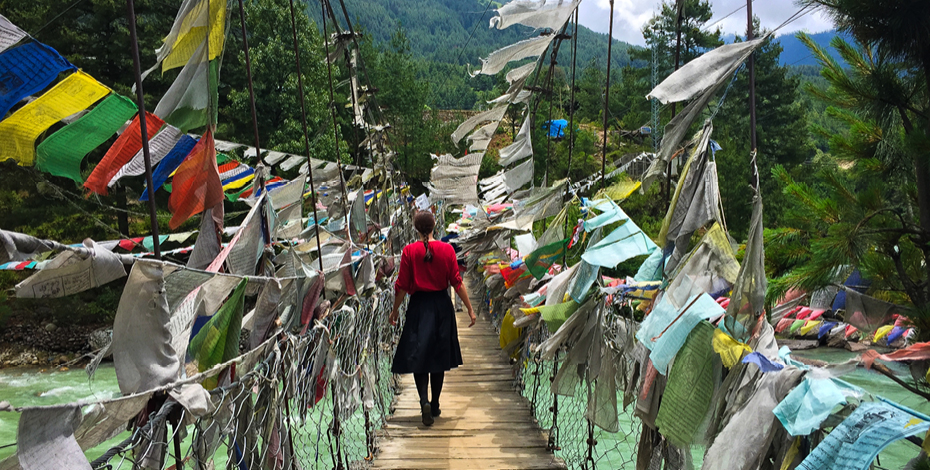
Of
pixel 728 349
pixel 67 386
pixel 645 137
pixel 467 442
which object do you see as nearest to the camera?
pixel 728 349

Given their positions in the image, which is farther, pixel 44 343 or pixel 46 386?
pixel 44 343

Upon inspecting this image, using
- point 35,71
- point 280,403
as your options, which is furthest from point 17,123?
point 280,403

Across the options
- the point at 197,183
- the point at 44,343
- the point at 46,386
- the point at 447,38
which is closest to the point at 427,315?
the point at 197,183

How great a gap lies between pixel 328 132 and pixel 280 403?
530 inches

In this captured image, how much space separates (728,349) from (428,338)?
180 cm

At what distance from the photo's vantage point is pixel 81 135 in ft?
5.34

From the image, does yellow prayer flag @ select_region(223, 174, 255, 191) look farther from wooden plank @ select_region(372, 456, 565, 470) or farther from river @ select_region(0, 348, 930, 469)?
river @ select_region(0, 348, 930, 469)

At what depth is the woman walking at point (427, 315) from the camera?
9.70 ft

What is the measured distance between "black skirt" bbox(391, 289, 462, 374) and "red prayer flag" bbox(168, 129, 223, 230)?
136cm

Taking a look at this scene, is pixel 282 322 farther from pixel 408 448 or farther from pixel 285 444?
pixel 408 448

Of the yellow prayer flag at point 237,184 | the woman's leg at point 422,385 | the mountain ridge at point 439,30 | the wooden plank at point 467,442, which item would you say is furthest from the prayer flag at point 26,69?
the mountain ridge at point 439,30

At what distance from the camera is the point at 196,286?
1259 mm

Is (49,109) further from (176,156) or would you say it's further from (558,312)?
(558,312)

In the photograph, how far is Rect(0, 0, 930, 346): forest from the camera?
3.78 metres
